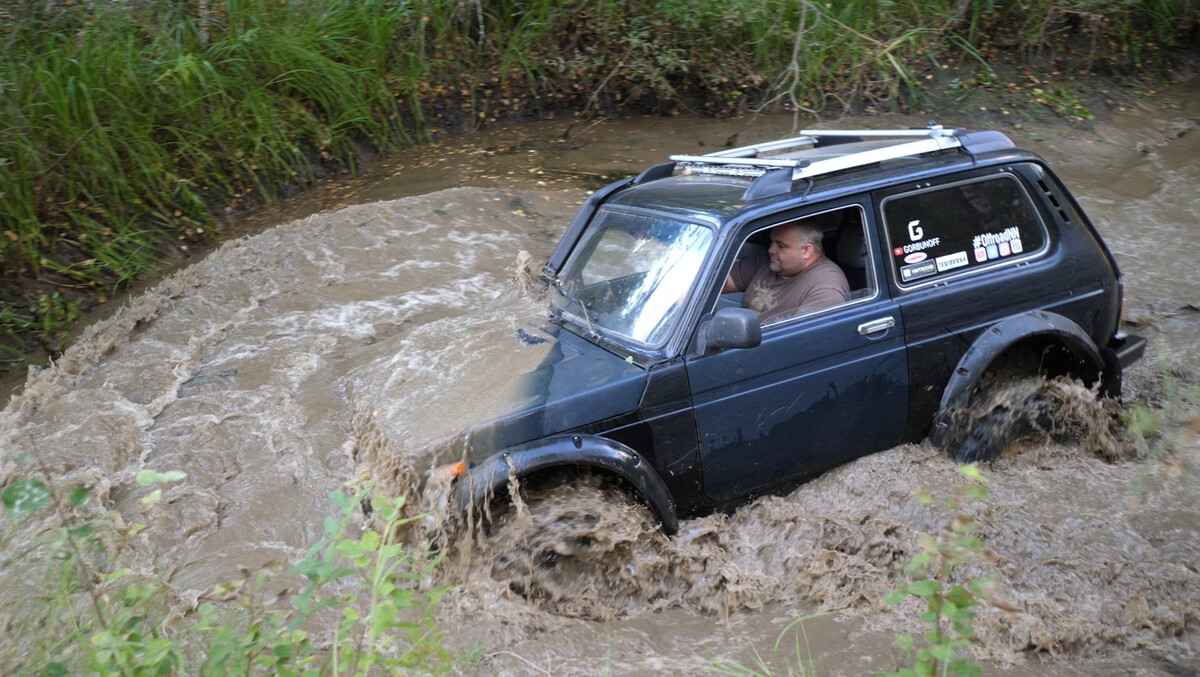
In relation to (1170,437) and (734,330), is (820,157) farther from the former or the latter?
(1170,437)

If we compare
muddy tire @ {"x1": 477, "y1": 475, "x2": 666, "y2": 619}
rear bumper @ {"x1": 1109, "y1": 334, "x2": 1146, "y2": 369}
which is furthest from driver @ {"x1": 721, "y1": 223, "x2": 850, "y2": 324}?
rear bumper @ {"x1": 1109, "y1": 334, "x2": 1146, "y2": 369}

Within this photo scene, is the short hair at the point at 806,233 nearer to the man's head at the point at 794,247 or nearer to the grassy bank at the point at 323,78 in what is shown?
the man's head at the point at 794,247

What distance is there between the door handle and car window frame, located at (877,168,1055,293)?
16cm

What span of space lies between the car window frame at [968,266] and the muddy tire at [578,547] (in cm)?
155

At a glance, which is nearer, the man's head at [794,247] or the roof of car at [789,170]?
the roof of car at [789,170]

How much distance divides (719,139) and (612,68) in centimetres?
155

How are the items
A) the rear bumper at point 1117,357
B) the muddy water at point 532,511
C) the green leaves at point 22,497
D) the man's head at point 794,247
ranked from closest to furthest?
the green leaves at point 22,497 < the muddy water at point 532,511 < the man's head at point 794,247 < the rear bumper at point 1117,357

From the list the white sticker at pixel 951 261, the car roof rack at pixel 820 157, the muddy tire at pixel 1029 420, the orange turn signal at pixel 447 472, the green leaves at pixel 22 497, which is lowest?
the muddy tire at pixel 1029 420

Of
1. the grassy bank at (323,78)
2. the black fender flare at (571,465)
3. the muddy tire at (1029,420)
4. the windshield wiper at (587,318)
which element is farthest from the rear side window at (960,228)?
the grassy bank at (323,78)

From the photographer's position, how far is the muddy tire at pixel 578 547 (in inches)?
137

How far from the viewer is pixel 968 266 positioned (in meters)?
4.28

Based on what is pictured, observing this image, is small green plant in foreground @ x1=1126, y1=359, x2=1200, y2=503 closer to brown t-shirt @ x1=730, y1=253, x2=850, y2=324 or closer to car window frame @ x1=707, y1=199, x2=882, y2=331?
car window frame @ x1=707, y1=199, x2=882, y2=331

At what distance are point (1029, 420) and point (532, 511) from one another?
250cm

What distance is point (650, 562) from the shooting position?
3658 mm
